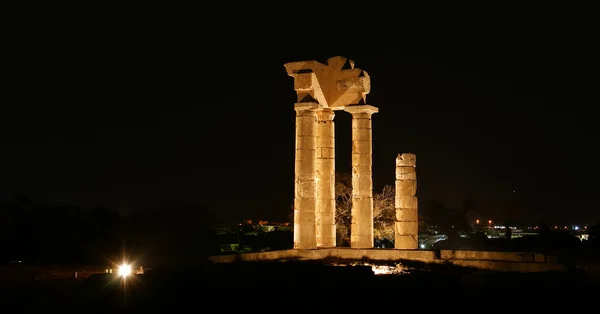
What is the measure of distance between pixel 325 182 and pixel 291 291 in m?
14.6

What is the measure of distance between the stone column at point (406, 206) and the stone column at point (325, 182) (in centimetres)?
291

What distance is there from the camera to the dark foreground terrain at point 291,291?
50.3ft

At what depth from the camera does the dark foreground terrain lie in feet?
50.3

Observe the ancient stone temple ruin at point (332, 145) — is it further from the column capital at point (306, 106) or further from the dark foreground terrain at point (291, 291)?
the dark foreground terrain at point (291, 291)

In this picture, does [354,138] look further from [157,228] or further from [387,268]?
[157,228]

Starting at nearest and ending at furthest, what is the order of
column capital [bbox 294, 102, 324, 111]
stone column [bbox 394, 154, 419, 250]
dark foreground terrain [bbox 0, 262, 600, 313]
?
dark foreground terrain [bbox 0, 262, 600, 313]
column capital [bbox 294, 102, 324, 111]
stone column [bbox 394, 154, 419, 250]

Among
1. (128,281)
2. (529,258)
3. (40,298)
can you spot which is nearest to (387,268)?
(529,258)

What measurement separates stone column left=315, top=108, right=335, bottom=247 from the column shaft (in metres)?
1.01

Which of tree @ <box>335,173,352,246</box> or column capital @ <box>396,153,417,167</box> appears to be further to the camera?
tree @ <box>335,173,352,246</box>

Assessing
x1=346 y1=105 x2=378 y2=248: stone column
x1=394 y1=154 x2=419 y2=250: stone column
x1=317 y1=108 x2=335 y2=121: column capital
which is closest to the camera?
x1=394 y1=154 x2=419 y2=250: stone column

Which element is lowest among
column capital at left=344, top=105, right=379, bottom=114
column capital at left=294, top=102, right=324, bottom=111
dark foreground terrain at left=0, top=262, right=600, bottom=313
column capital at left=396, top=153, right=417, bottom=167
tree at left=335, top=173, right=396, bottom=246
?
dark foreground terrain at left=0, top=262, right=600, bottom=313

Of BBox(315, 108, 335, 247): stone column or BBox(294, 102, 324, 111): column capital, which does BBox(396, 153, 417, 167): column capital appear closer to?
BBox(315, 108, 335, 247): stone column

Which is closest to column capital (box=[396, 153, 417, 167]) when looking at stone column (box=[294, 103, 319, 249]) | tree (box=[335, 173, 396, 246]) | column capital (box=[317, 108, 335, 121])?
column capital (box=[317, 108, 335, 121])

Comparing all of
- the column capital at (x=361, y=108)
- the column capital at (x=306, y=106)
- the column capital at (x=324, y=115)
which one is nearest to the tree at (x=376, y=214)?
the column capital at (x=324, y=115)
